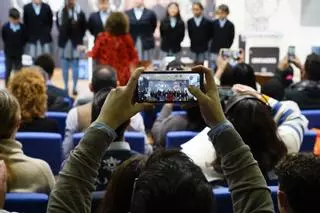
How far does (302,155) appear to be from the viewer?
69.9 inches

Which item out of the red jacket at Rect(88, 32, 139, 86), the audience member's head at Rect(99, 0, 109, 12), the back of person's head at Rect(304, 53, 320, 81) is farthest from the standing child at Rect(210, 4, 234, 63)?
the back of person's head at Rect(304, 53, 320, 81)

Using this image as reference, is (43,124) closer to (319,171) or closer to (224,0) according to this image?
(319,171)

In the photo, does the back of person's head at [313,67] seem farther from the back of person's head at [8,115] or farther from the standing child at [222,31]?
the standing child at [222,31]

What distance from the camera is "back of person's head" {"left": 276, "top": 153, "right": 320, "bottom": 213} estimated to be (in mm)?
1641

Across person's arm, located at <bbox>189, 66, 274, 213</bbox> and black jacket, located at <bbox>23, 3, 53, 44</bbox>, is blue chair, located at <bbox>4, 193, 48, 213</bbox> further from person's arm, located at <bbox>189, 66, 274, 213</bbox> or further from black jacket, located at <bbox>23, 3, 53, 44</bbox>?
black jacket, located at <bbox>23, 3, 53, 44</bbox>

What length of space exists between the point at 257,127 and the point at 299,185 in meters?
1.04

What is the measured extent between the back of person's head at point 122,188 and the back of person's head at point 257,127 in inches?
35.6

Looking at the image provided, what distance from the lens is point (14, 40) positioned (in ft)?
31.1

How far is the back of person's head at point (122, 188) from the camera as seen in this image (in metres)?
1.76

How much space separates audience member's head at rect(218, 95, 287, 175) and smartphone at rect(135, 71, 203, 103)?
41.0 inches

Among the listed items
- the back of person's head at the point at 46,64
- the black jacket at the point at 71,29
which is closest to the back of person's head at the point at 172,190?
the back of person's head at the point at 46,64

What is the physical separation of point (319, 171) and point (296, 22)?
9.87 metres

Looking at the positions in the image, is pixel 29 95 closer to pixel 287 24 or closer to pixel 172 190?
pixel 172 190

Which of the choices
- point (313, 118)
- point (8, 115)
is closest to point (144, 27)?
point (313, 118)
